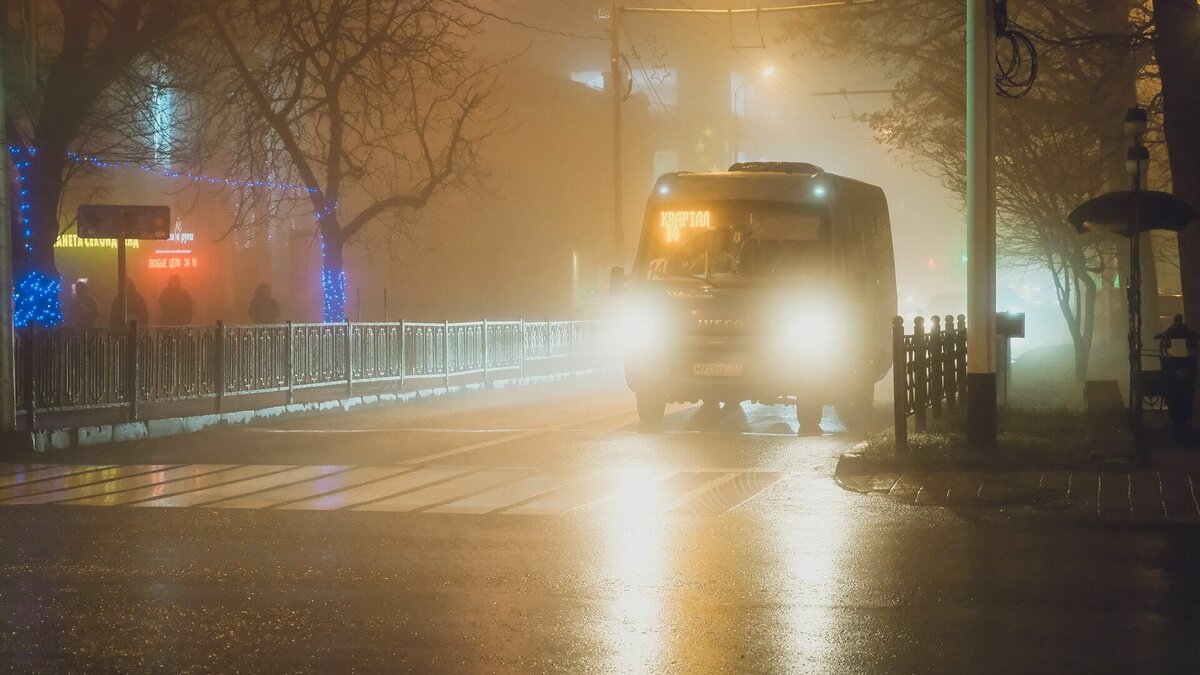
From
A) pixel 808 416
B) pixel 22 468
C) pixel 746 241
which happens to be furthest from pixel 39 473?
pixel 808 416

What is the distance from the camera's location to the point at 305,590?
772cm

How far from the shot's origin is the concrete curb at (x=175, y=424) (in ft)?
53.0

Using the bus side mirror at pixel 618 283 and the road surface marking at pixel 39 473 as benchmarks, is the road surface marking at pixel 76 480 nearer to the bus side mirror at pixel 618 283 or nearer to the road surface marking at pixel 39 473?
the road surface marking at pixel 39 473

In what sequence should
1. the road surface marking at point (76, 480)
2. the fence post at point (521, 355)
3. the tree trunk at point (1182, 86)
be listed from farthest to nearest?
1. the fence post at point (521, 355)
2. the tree trunk at point (1182, 86)
3. the road surface marking at point (76, 480)

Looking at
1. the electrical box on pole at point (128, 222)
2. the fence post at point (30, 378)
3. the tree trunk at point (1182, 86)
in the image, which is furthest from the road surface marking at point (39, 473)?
the tree trunk at point (1182, 86)

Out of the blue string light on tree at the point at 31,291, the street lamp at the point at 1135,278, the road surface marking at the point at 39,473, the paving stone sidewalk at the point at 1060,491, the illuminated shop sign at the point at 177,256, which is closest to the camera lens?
the paving stone sidewalk at the point at 1060,491

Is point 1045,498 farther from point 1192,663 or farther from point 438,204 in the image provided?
point 438,204

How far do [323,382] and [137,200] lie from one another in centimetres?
1527

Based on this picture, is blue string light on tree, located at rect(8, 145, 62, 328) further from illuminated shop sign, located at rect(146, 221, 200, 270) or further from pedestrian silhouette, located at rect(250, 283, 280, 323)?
illuminated shop sign, located at rect(146, 221, 200, 270)

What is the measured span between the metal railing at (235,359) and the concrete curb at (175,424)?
326 mm

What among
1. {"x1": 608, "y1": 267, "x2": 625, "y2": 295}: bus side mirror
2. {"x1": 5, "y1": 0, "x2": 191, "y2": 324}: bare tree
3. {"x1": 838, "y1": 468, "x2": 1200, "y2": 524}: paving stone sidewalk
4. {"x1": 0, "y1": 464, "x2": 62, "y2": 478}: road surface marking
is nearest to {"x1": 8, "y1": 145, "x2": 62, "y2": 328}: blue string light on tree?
{"x1": 5, "y1": 0, "x2": 191, "y2": 324}: bare tree

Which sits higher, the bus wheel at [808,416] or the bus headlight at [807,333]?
the bus headlight at [807,333]

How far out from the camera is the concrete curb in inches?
635

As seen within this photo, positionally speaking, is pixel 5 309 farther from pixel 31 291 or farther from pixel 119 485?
pixel 31 291
